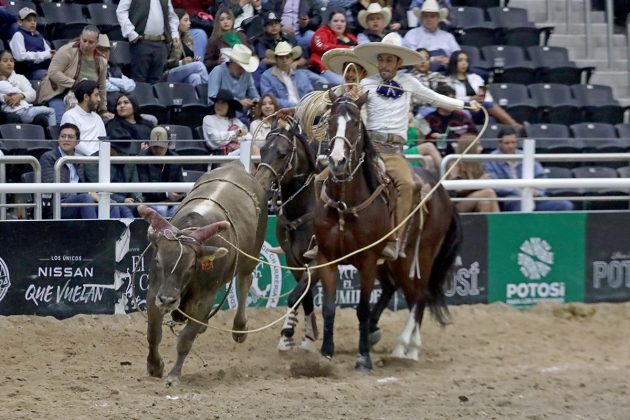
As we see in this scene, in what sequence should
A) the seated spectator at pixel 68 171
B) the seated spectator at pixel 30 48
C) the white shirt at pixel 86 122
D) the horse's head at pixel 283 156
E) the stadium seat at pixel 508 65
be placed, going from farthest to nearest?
the stadium seat at pixel 508 65 → the seated spectator at pixel 30 48 → the white shirt at pixel 86 122 → the seated spectator at pixel 68 171 → the horse's head at pixel 283 156

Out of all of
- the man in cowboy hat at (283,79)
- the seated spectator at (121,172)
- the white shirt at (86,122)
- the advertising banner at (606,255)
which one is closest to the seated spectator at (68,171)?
the seated spectator at (121,172)

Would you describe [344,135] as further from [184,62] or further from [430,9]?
[430,9]

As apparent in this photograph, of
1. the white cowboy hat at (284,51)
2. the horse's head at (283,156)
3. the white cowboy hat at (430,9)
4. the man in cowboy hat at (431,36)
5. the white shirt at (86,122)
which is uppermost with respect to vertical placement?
the white cowboy hat at (430,9)

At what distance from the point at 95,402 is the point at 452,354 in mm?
3959

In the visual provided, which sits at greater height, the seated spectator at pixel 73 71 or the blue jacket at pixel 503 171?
the seated spectator at pixel 73 71

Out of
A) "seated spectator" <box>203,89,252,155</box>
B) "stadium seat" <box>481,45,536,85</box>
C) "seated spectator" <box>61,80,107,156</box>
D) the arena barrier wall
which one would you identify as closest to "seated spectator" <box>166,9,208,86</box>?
"seated spectator" <box>203,89,252,155</box>

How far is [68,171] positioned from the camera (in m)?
11.9

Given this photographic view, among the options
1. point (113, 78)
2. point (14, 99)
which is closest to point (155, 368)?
point (14, 99)

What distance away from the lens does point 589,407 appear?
870 cm

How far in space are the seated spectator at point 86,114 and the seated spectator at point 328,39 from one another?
11.9ft

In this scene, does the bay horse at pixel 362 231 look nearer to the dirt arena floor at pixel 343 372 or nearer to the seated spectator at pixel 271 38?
the dirt arena floor at pixel 343 372

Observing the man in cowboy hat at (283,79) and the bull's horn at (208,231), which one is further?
the man in cowboy hat at (283,79)

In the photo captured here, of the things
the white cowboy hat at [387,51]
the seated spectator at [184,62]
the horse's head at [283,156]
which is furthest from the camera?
the seated spectator at [184,62]

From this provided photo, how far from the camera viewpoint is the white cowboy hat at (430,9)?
16.3 m
